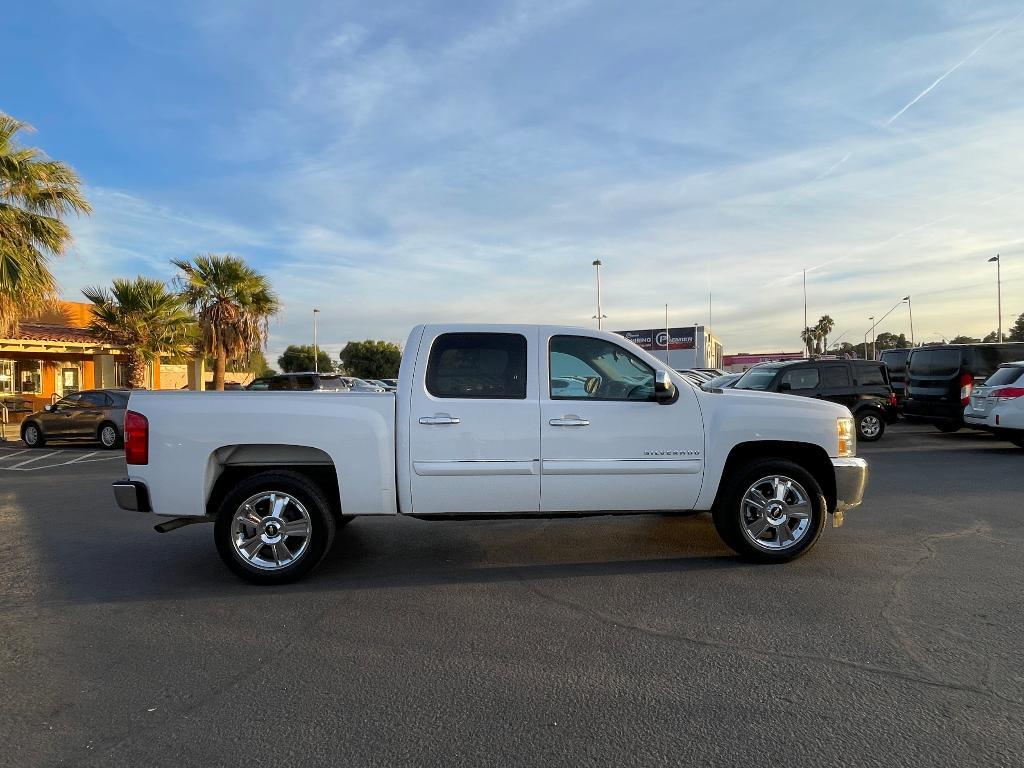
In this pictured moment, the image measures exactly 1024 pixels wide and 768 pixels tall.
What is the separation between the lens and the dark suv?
45.7 ft

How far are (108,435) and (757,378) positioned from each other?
583 inches

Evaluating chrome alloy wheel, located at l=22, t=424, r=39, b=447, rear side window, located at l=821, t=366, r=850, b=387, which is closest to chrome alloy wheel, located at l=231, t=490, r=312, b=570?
rear side window, located at l=821, t=366, r=850, b=387

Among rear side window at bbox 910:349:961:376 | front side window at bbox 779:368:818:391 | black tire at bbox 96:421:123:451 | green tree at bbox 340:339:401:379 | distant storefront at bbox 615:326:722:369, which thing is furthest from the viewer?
green tree at bbox 340:339:401:379

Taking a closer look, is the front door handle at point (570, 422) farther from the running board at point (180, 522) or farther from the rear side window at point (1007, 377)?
the rear side window at point (1007, 377)

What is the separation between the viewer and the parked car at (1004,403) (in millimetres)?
11742

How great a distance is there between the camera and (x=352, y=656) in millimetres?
3773

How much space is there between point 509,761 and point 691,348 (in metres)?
58.6

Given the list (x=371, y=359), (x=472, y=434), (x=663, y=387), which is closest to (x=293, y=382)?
(x=472, y=434)

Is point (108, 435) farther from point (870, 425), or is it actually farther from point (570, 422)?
point (870, 425)

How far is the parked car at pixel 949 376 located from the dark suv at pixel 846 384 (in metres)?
1.00

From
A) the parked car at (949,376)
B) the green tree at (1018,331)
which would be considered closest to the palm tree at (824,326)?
the green tree at (1018,331)

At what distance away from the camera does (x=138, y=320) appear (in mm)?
22953

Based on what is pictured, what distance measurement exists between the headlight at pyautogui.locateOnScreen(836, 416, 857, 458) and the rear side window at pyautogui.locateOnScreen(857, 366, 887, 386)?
386 inches

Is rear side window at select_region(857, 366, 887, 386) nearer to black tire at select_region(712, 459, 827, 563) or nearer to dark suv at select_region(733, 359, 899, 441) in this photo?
dark suv at select_region(733, 359, 899, 441)
